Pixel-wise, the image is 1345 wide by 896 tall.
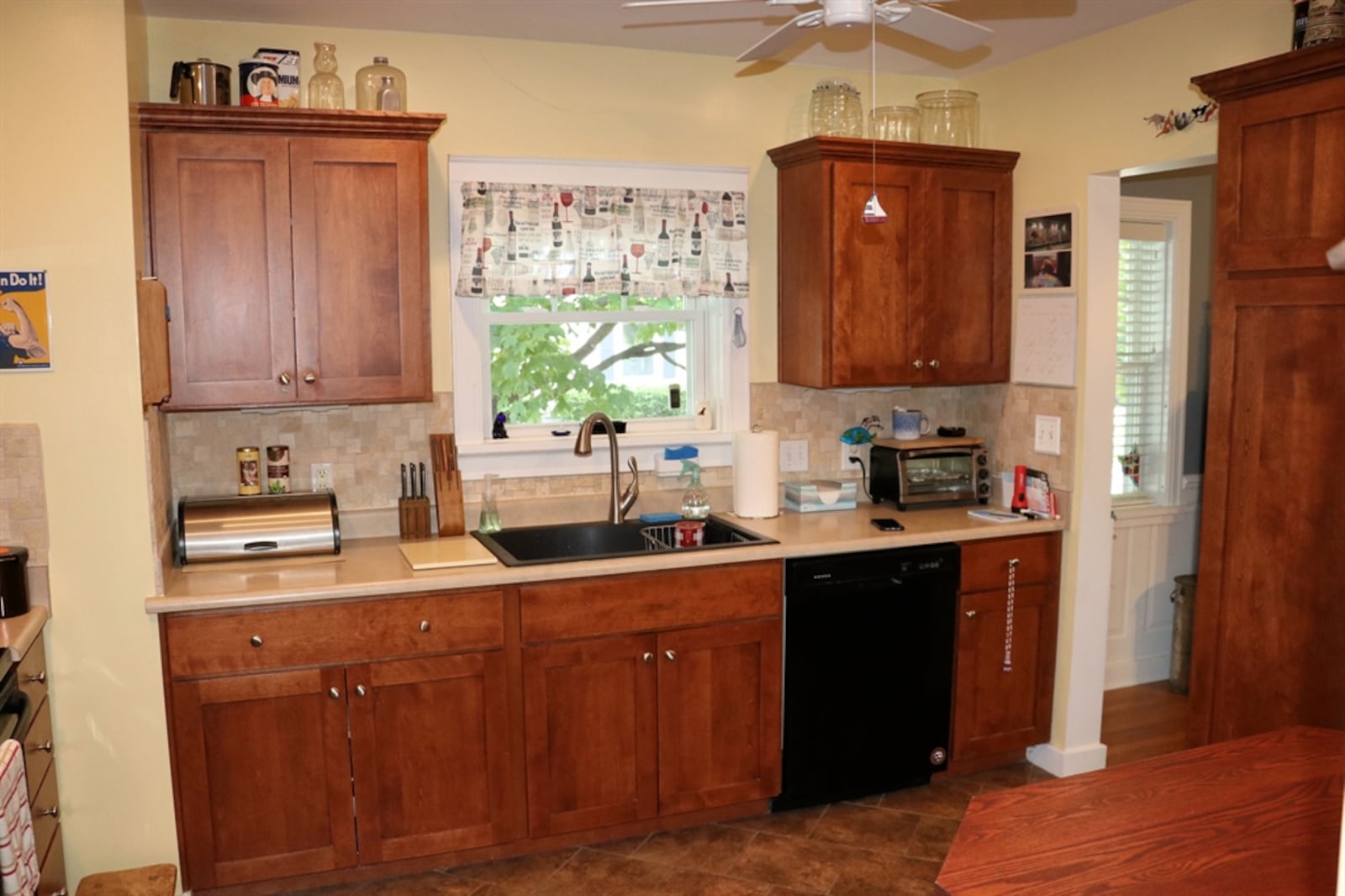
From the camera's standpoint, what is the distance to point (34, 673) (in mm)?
2580

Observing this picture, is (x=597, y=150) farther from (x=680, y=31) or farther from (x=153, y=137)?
(x=153, y=137)

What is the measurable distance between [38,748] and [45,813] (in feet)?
0.51

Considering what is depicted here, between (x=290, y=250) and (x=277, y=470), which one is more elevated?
(x=290, y=250)

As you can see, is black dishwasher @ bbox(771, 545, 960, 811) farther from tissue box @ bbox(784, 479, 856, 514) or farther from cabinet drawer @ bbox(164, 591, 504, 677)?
cabinet drawer @ bbox(164, 591, 504, 677)

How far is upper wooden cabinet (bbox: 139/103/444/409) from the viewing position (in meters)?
2.97

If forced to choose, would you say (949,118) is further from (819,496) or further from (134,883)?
(134,883)

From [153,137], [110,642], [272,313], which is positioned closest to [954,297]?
[272,313]

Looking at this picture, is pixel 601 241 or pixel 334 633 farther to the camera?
pixel 601 241

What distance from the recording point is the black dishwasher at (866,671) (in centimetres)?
338

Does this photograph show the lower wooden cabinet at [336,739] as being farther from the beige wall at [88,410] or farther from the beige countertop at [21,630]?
the beige countertop at [21,630]

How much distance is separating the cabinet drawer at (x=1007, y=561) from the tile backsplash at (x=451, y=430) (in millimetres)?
237

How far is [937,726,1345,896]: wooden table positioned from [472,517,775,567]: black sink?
1.78 meters

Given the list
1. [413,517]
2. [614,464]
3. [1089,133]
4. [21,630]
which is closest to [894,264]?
[1089,133]

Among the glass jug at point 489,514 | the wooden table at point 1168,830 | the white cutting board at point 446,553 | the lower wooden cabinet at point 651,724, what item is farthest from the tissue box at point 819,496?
the wooden table at point 1168,830
